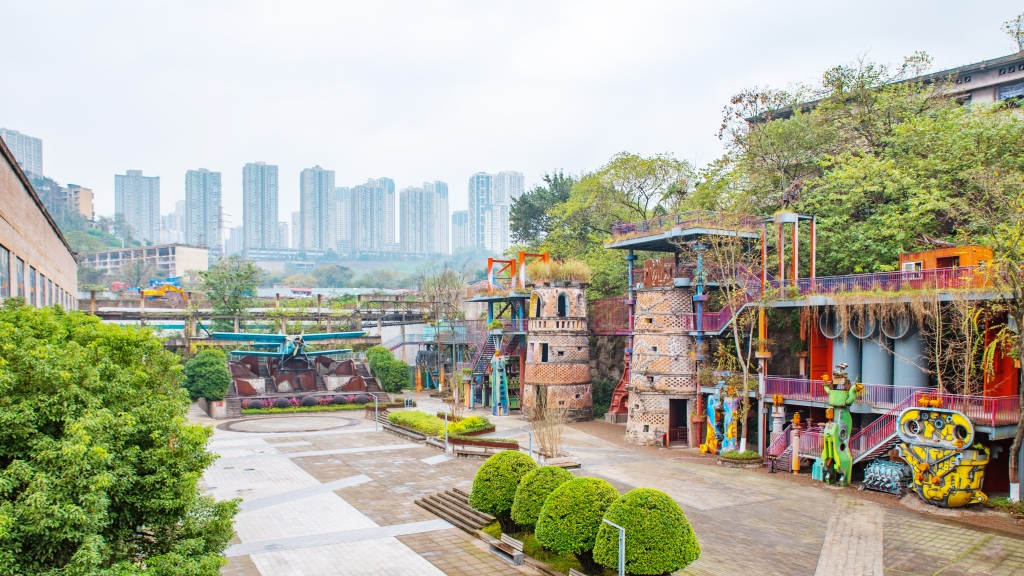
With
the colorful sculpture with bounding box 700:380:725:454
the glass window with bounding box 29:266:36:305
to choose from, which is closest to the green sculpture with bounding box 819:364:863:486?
the colorful sculpture with bounding box 700:380:725:454

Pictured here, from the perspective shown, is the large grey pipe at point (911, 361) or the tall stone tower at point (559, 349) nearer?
the large grey pipe at point (911, 361)

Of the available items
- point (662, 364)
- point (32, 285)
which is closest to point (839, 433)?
point (662, 364)

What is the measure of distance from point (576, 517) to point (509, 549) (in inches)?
124

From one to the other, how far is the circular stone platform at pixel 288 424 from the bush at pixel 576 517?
89.5 ft

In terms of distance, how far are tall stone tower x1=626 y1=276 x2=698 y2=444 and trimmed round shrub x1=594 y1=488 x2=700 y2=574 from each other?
19263mm

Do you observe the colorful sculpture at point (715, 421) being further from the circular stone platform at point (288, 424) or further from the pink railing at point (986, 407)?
the circular stone platform at point (288, 424)

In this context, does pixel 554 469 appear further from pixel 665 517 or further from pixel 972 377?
pixel 972 377

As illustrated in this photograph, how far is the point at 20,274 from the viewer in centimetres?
2023

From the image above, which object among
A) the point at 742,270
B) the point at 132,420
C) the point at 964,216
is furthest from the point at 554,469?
the point at 964,216

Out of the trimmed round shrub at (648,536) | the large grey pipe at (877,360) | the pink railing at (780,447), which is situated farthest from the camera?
the pink railing at (780,447)

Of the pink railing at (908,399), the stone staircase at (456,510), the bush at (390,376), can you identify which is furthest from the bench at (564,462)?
the bush at (390,376)

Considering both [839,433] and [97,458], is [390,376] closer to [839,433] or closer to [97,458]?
[839,433]

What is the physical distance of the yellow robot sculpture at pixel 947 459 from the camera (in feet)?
70.6

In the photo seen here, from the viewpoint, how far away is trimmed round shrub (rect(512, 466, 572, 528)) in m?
17.7
